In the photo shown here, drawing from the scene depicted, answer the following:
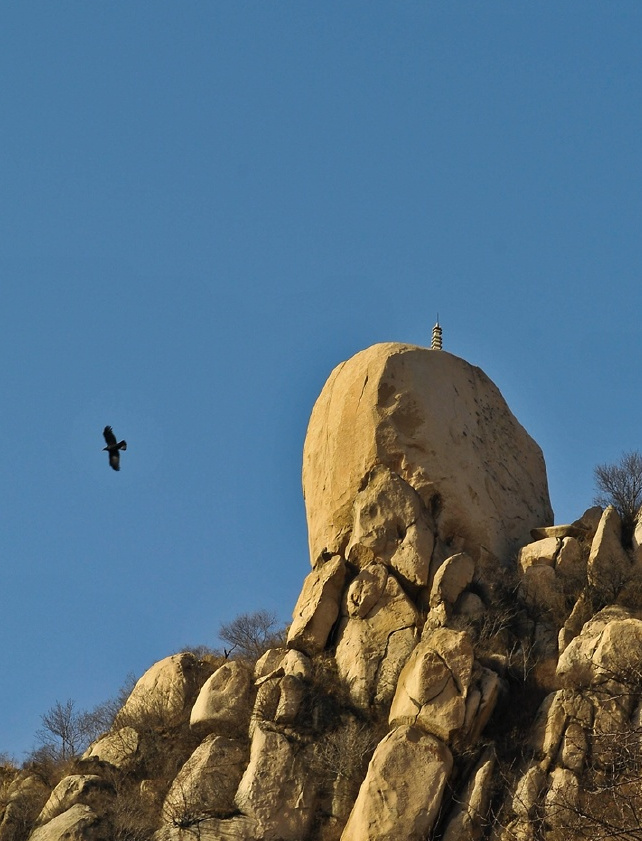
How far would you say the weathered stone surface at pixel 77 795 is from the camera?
35375 mm

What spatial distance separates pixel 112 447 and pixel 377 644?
26.9 ft

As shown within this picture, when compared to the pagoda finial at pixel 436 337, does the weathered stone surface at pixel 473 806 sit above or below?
below

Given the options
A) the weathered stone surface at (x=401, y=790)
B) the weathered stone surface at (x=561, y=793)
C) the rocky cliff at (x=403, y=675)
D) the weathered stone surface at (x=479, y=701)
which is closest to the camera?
the weathered stone surface at (x=561, y=793)

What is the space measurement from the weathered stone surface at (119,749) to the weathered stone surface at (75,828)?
5.96 feet

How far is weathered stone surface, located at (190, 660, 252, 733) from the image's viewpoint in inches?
1421

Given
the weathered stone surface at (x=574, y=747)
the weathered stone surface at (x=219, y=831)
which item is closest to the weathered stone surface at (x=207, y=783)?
the weathered stone surface at (x=219, y=831)

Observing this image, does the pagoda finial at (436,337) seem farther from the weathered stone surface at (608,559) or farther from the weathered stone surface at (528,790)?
the weathered stone surface at (528,790)

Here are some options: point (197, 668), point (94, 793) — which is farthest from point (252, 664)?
point (94, 793)

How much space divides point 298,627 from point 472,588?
4632 millimetres

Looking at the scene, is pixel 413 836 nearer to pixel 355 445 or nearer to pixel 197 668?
pixel 197 668

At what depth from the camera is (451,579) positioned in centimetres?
3769

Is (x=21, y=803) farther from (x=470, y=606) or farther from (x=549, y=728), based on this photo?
(x=549, y=728)

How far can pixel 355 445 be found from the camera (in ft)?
135

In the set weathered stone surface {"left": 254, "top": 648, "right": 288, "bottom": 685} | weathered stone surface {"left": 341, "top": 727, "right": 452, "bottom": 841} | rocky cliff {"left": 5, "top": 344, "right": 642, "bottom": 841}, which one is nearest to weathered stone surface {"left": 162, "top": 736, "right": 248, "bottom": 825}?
rocky cliff {"left": 5, "top": 344, "right": 642, "bottom": 841}
